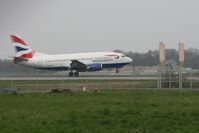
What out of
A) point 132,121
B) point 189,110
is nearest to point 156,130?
point 132,121

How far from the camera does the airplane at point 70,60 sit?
69.0 meters

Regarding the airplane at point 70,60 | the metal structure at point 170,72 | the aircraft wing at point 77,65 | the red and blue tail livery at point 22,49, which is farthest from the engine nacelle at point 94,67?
the metal structure at point 170,72

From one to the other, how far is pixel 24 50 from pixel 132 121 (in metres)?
60.8

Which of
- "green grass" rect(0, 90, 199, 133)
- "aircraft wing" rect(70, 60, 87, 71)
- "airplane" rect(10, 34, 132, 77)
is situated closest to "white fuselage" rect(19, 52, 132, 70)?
"airplane" rect(10, 34, 132, 77)

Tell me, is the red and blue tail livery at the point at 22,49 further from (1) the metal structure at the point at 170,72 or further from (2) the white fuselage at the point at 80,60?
(1) the metal structure at the point at 170,72

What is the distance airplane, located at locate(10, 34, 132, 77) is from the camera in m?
69.0

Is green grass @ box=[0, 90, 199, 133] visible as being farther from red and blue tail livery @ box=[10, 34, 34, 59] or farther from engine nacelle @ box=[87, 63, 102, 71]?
red and blue tail livery @ box=[10, 34, 34, 59]

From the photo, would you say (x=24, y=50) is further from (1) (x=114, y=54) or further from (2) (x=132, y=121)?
(2) (x=132, y=121)

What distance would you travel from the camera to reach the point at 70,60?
70875 millimetres

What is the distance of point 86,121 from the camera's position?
49.3ft

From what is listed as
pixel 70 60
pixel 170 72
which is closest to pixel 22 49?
pixel 70 60

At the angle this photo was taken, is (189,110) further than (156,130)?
Yes

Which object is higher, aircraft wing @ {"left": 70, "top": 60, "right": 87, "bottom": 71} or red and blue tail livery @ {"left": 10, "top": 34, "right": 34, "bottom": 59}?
red and blue tail livery @ {"left": 10, "top": 34, "right": 34, "bottom": 59}

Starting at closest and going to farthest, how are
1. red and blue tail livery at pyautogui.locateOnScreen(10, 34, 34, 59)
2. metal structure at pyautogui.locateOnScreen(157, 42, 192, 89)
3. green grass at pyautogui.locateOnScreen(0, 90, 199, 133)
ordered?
green grass at pyautogui.locateOnScreen(0, 90, 199, 133) → metal structure at pyautogui.locateOnScreen(157, 42, 192, 89) → red and blue tail livery at pyautogui.locateOnScreen(10, 34, 34, 59)
